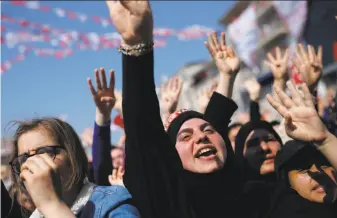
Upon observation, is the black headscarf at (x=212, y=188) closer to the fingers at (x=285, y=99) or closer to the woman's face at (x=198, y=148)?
the woman's face at (x=198, y=148)

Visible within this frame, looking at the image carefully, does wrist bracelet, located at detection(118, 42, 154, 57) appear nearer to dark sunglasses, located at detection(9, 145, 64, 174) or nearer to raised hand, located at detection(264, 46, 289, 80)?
dark sunglasses, located at detection(9, 145, 64, 174)

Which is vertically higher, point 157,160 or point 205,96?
point 205,96

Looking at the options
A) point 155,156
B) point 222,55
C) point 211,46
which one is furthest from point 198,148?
point 211,46

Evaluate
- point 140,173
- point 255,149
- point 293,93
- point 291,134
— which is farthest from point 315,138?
point 255,149

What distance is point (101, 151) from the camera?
Result: 3018 mm

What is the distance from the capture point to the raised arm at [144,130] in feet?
5.36

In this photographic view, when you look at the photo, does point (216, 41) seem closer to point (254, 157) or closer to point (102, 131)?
point (254, 157)

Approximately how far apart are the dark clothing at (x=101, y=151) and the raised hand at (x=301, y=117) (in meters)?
1.24

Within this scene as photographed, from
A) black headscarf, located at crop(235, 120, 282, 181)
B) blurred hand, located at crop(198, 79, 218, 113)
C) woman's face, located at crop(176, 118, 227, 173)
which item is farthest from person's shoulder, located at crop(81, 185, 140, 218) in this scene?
blurred hand, located at crop(198, 79, 218, 113)

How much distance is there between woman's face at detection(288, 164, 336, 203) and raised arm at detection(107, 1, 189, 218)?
2.94 ft

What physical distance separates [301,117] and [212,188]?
594 millimetres

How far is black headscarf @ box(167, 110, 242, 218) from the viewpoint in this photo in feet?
7.34

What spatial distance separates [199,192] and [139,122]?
2.27 ft

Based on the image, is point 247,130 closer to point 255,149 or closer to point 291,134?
Result: point 255,149
